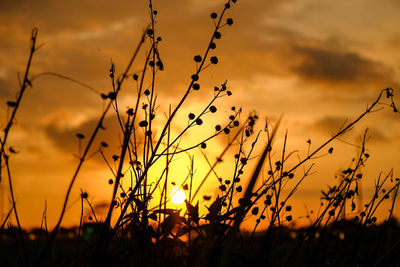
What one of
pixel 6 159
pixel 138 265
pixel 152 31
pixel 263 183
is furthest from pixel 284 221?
pixel 6 159

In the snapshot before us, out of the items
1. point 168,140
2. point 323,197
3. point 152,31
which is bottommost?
point 323,197

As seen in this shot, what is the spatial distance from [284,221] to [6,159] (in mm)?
2462

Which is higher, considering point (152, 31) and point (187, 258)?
point (152, 31)

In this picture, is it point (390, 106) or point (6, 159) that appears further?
point (390, 106)

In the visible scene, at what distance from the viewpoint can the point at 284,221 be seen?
3762 mm

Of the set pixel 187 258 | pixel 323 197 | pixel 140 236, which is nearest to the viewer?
pixel 140 236

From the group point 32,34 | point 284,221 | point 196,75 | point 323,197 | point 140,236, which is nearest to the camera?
point 32,34

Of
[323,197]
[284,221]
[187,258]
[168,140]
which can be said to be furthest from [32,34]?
[323,197]

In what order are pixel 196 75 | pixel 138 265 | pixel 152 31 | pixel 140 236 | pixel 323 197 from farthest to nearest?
pixel 323 197 → pixel 152 31 → pixel 196 75 → pixel 140 236 → pixel 138 265

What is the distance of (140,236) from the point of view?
2.71 metres

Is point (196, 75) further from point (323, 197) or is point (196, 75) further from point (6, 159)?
point (323, 197)

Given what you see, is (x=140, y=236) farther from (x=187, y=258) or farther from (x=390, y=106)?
(x=390, y=106)

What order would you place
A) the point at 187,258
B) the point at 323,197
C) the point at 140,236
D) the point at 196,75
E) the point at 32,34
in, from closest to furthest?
the point at 32,34 < the point at 140,236 < the point at 187,258 < the point at 196,75 < the point at 323,197

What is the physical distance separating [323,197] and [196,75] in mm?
2065
